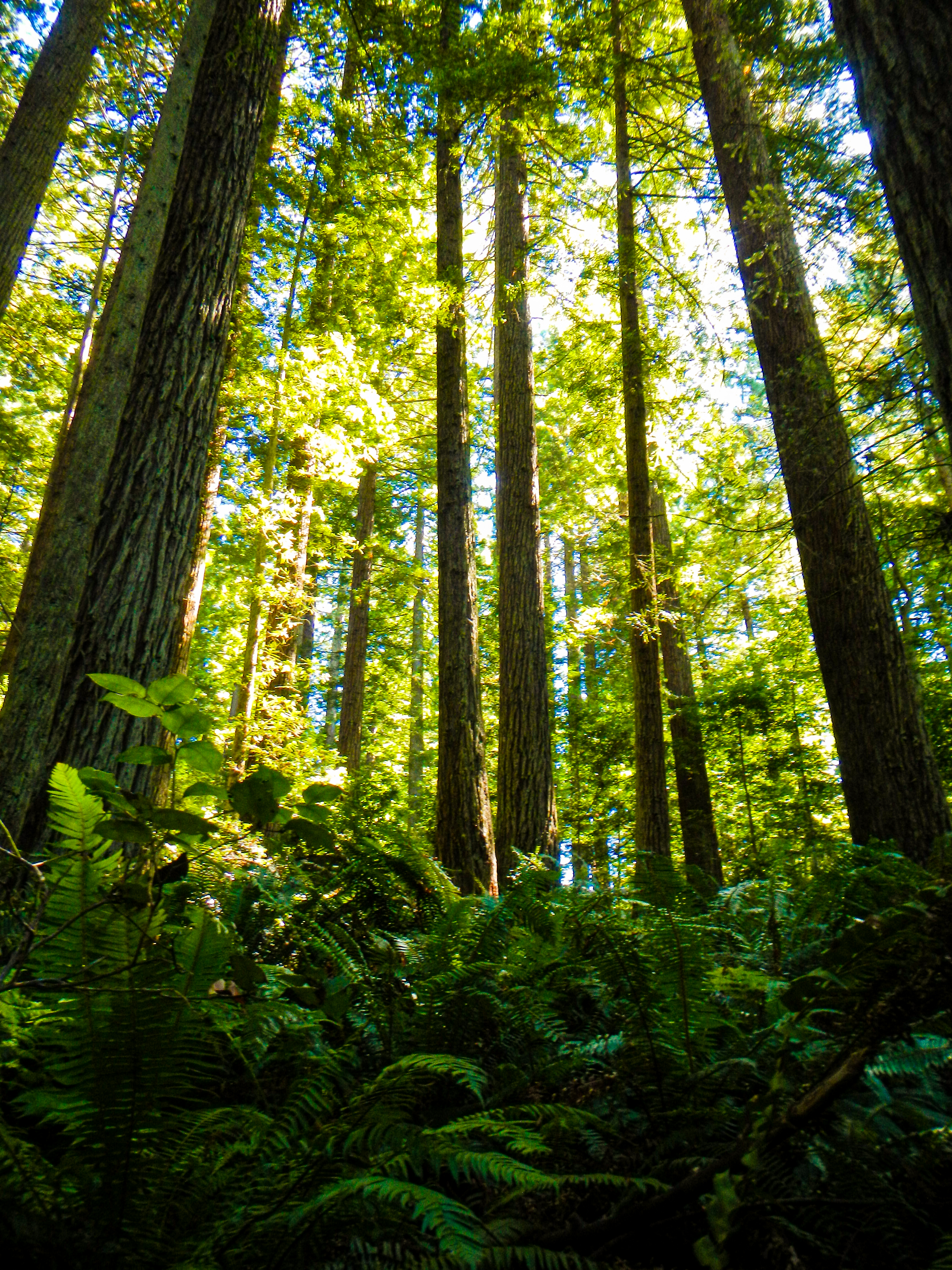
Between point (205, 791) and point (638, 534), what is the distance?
700 cm

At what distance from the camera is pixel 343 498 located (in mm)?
16922

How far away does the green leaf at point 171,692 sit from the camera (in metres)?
1.26

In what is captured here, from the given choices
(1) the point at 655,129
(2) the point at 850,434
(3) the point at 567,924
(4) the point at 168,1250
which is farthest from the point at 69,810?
(1) the point at 655,129

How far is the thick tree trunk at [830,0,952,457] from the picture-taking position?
2.29 m

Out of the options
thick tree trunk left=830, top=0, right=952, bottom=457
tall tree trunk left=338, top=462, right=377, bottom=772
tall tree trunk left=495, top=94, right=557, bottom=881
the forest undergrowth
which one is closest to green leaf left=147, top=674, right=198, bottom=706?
the forest undergrowth

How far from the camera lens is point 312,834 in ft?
4.08

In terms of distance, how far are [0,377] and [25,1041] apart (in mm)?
13623

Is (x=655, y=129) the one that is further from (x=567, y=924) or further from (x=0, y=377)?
(x=0, y=377)

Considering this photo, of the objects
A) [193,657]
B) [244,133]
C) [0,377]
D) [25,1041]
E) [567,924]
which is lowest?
[25,1041]

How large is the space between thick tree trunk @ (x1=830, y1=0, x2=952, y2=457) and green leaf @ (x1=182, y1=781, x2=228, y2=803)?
8.13ft

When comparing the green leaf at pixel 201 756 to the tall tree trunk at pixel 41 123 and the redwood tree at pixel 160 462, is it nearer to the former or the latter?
the redwood tree at pixel 160 462

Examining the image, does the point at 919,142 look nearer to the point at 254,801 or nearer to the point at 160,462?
the point at 254,801

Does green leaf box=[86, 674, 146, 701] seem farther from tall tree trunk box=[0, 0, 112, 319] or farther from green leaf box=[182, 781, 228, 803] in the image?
tall tree trunk box=[0, 0, 112, 319]

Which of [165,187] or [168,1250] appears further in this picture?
[165,187]
